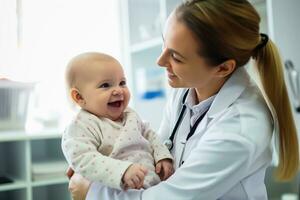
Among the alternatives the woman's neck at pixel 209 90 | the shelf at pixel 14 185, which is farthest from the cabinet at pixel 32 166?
the woman's neck at pixel 209 90

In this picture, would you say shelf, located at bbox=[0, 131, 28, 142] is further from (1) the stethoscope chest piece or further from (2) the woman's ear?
(2) the woman's ear

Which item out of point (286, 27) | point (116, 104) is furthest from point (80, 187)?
point (286, 27)

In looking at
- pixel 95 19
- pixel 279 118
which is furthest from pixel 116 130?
pixel 95 19

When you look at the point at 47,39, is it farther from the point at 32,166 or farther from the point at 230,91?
the point at 230,91

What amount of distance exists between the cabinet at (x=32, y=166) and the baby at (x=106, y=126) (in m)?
1.15

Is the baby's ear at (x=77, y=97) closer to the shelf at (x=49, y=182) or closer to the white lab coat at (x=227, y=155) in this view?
the white lab coat at (x=227, y=155)

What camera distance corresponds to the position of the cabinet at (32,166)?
2197 millimetres

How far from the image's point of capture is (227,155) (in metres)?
0.97

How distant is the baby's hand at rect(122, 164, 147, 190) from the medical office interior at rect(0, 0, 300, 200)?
52.4 inches

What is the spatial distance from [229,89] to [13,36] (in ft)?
6.44

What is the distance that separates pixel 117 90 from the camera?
1.15 metres

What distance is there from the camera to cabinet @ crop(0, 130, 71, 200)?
2.20 m

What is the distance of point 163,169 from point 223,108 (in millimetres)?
245

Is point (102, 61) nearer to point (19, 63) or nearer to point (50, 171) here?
point (50, 171)
